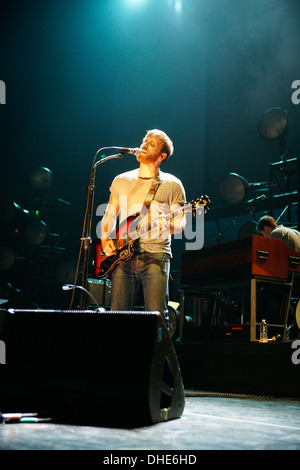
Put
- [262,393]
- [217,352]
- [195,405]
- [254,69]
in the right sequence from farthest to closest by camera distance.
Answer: [254,69], [217,352], [262,393], [195,405]

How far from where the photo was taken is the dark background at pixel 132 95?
24.9ft

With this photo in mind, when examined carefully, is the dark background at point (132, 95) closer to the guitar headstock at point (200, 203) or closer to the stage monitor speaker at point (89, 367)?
the guitar headstock at point (200, 203)

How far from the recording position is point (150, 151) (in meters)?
3.16

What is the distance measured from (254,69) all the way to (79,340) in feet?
23.7

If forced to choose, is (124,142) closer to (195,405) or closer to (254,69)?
(254,69)

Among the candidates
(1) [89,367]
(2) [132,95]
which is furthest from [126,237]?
(2) [132,95]

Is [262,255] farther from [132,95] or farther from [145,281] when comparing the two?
[132,95]

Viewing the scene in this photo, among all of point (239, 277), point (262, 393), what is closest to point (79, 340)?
point (262, 393)

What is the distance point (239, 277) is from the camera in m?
4.28

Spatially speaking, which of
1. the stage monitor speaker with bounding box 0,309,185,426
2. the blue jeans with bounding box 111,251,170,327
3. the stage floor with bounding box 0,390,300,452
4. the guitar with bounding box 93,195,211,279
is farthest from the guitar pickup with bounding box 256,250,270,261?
the stage monitor speaker with bounding box 0,309,185,426

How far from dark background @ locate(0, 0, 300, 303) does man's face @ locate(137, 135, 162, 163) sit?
451cm

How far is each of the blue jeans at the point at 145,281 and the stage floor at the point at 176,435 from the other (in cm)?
68

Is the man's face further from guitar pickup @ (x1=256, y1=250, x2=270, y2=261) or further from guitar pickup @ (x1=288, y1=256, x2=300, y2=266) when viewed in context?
guitar pickup @ (x1=288, y1=256, x2=300, y2=266)

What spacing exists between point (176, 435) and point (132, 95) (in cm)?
740
